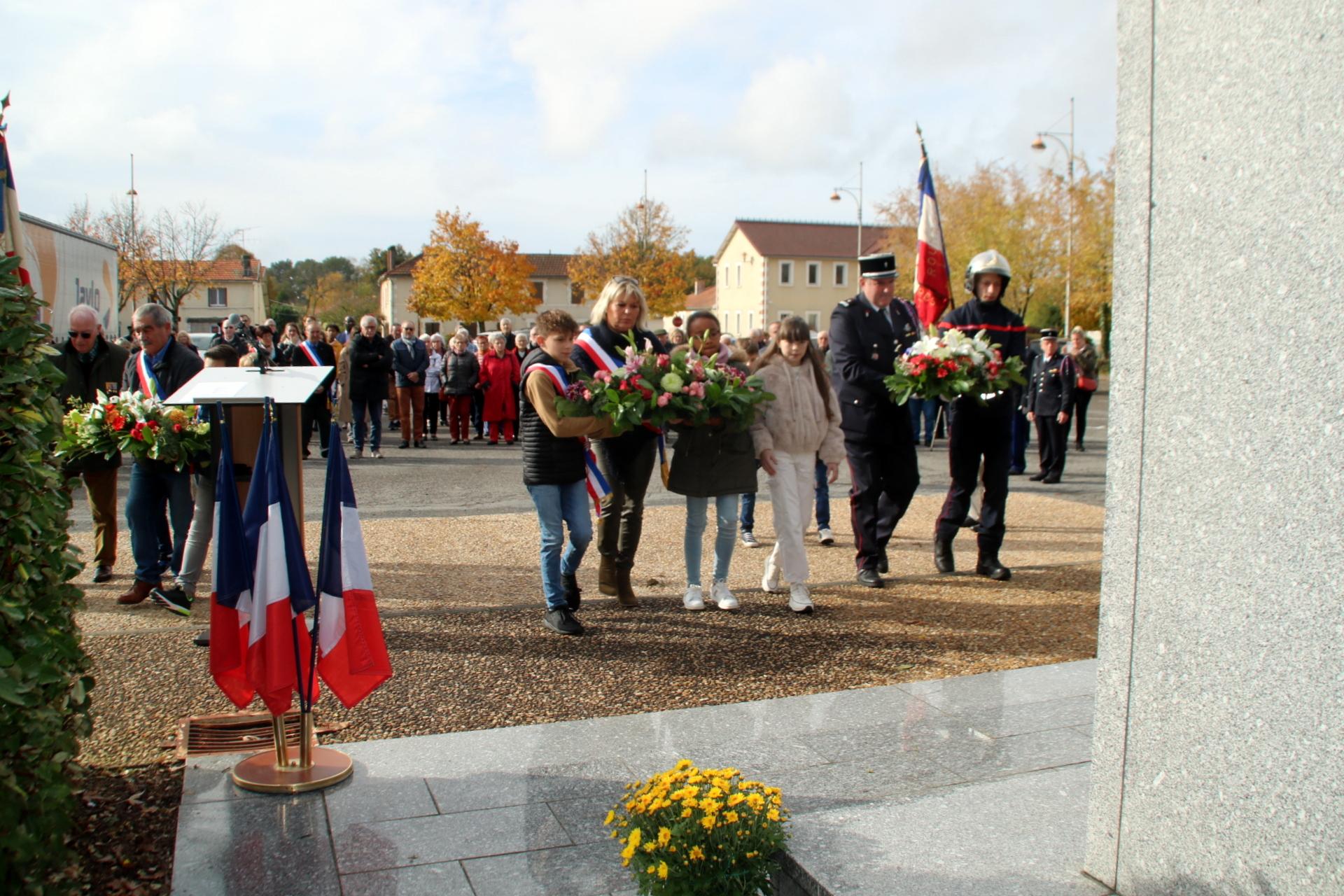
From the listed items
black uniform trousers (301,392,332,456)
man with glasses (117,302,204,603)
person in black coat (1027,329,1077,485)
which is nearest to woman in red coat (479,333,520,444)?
black uniform trousers (301,392,332,456)

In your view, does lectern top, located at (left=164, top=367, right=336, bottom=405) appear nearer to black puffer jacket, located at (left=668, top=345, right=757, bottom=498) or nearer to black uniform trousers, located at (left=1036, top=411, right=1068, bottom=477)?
black puffer jacket, located at (left=668, top=345, right=757, bottom=498)

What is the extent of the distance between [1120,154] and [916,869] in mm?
2110

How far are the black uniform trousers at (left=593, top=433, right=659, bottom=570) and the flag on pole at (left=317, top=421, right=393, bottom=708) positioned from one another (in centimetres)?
265

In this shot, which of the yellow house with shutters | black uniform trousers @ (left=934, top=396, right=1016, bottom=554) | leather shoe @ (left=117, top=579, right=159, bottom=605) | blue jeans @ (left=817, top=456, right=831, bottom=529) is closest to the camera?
leather shoe @ (left=117, top=579, right=159, bottom=605)

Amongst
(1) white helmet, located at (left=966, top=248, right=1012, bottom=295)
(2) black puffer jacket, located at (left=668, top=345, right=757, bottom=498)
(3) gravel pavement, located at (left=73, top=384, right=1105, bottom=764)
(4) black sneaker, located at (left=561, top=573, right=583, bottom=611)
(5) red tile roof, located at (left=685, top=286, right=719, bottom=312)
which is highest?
(5) red tile roof, located at (left=685, top=286, right=719, bottom=312)

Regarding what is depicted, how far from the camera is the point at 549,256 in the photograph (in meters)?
89.8

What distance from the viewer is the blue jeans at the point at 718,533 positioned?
686cm

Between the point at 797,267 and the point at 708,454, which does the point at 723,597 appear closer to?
the point at 708,454

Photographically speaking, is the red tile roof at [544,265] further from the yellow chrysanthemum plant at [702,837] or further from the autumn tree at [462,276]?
the yellow chrysanthemum plant at [702,837]

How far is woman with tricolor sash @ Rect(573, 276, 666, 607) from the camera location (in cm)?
673

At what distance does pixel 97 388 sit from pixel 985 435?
6593mm

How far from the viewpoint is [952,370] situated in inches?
291

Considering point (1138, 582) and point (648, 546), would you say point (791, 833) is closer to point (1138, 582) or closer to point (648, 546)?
point (1138, 582)

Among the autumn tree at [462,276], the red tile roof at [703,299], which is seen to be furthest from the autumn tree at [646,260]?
the red tile roof at [703,299]
